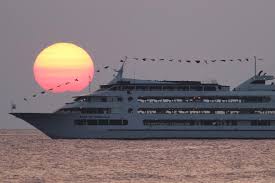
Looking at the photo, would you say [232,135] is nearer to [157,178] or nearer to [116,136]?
[116,136]

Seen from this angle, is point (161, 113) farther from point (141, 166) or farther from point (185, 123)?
point (141, 166)

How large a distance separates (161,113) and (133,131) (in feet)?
14.2

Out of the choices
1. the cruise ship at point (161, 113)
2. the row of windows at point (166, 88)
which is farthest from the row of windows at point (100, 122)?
the row of windows at point (166, 88)

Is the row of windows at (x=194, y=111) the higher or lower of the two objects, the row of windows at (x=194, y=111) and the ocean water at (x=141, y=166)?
the higher

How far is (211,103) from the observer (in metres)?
98.8

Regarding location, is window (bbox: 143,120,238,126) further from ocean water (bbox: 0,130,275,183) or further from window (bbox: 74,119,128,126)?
ocean water (bbox: 0,130,275,183)

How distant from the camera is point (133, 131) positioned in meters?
96.4

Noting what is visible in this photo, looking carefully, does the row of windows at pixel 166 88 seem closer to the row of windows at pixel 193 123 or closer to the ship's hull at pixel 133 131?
the row of windows at pixel 193 123

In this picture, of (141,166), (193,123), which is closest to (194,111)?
(193,123)

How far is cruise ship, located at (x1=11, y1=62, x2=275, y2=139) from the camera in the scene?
96125 mm

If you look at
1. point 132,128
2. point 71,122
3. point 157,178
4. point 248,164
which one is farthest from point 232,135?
point 157,178

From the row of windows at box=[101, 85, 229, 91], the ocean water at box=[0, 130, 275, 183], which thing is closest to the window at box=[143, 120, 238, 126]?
the row of windows at box=[101, 85, 229, 91]

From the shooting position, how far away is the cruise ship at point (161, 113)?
9612cm

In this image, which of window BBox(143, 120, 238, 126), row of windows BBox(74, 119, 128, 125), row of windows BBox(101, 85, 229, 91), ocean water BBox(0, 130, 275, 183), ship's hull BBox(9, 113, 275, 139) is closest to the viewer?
ocean water BBox(0, 130, 275, 183)
